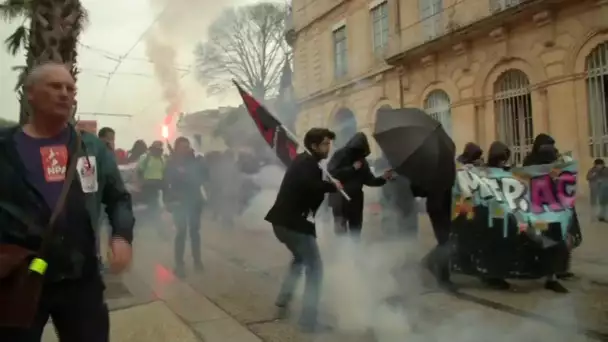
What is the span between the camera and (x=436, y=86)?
1371cm

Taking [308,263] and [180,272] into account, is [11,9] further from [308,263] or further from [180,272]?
[308,263]

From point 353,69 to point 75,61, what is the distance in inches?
329

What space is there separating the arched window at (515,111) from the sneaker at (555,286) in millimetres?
7034

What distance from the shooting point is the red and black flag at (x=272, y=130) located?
477 centimetres

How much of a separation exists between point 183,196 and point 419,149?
2728 mm

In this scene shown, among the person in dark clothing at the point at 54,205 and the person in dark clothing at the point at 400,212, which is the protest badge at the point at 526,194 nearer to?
the person in dark clothing at the point at 400,212

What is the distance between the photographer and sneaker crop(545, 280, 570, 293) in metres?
4.69

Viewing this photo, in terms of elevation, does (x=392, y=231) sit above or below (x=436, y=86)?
below

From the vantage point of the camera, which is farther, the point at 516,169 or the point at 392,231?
the point at 392,231

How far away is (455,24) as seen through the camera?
41.4ft

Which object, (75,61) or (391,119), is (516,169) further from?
(75,61)

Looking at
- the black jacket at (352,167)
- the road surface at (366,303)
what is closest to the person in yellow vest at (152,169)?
the road surface at (366,303)

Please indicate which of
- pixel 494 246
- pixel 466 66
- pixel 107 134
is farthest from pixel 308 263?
pixel 466 66

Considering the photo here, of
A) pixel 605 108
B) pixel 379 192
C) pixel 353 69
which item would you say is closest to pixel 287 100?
pixel 353 69
